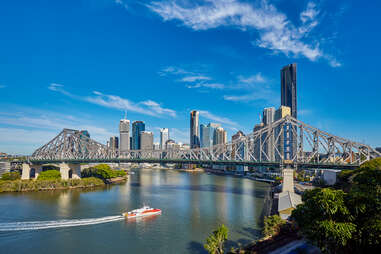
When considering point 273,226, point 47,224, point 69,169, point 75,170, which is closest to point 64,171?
point 69,169

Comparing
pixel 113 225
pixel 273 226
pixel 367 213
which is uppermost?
pixel 367 213

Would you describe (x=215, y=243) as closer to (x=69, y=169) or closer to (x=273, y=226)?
(x=273, y=226)

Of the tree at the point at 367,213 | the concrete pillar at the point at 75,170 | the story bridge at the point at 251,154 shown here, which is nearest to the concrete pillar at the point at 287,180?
the story bridge at the point at 251,154

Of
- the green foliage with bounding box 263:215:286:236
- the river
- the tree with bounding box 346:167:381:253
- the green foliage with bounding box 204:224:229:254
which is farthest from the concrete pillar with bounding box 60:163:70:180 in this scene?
the tree with bounding box 346:167:381:253

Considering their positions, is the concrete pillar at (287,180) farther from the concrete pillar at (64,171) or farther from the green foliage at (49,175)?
the green foliage at (49,175)

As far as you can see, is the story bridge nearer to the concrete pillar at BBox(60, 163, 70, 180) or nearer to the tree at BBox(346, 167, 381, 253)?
the concrete pillar at BBox(60, 163, 70, 180)

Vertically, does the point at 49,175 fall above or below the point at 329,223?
below

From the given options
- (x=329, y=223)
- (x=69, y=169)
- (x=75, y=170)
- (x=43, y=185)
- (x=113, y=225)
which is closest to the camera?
(x=329, y=223)
